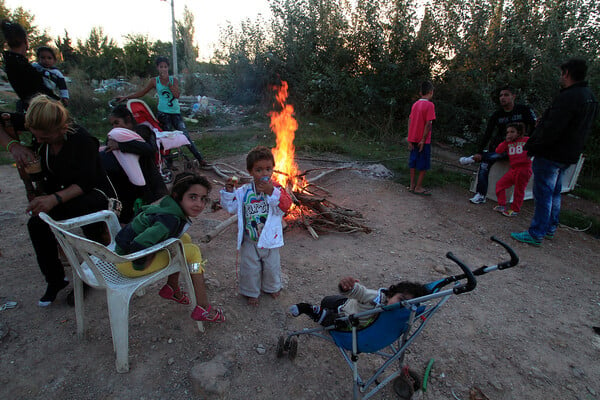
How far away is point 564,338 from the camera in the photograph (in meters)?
3.06

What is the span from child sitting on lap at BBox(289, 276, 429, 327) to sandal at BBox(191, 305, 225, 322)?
2.59ft

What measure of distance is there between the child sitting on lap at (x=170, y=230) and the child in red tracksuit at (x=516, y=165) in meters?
5.40

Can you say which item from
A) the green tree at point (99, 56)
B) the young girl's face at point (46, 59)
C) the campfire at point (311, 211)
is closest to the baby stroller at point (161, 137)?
the young girl's face at point (46, 59)

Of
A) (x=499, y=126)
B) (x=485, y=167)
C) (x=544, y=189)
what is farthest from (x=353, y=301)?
(x=499, y=126)

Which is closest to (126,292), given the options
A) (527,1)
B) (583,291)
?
(583,291)

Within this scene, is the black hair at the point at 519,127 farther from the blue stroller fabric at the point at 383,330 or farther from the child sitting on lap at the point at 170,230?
the child sitting on lap at the point at 170,230

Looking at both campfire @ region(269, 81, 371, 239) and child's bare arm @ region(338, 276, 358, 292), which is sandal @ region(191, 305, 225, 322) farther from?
campfire @ region(269, 81, 371, 239)

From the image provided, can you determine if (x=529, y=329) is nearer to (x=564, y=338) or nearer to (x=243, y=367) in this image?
(x=564, y=338)

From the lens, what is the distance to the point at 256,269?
3.24 metres

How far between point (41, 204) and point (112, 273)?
84 cm

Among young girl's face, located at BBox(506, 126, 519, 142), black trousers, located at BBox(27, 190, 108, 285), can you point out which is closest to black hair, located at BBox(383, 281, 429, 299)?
black trousers, located at BBox(27, 190, 108, 285)

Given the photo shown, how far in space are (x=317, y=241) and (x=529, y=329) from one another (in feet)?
8.52

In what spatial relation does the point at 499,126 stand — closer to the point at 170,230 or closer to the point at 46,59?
the point at 170,230

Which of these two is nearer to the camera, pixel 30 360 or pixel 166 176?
pixel 30 360
